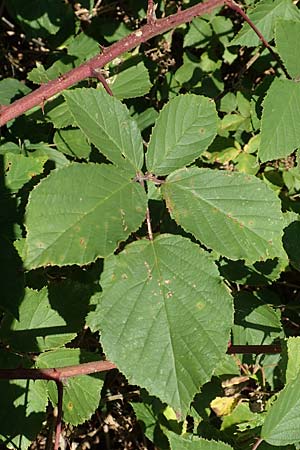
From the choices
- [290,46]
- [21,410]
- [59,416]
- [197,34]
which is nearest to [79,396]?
[21,410]

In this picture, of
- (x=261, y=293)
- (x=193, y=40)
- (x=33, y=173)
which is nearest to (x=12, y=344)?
(x=33, y=173)

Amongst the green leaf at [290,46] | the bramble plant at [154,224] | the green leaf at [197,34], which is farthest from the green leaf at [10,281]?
the green leaf at [197,34]

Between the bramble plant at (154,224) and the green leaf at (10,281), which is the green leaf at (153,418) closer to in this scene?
the bramble plant at (154,224)

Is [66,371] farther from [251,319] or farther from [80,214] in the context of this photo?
[251,319]

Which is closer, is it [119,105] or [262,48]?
[119,105]

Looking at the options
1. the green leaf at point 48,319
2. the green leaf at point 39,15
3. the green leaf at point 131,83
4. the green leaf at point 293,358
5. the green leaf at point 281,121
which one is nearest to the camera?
the green leaf at point 293,358

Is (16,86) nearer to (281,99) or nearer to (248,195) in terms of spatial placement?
(281,99)
